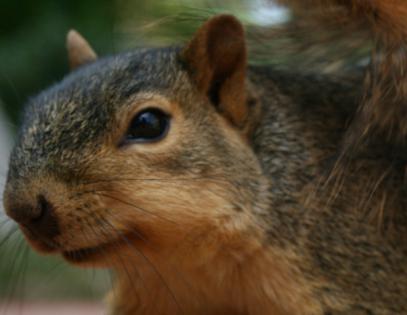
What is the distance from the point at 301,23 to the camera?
1.49 metres

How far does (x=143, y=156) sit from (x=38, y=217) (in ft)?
0.58

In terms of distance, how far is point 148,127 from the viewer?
46.1 inches

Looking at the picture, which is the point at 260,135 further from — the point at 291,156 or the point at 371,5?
the point at 371,5

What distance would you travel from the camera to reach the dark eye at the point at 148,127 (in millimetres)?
1157

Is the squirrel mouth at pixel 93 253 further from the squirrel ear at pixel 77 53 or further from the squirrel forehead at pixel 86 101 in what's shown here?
the squirrel ear at pixel 77 53

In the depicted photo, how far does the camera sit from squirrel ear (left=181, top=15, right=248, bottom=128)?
124 cm

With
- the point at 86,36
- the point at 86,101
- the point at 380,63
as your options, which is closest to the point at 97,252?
the point at 86,101

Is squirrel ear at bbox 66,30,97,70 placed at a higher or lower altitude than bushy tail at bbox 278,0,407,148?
higher

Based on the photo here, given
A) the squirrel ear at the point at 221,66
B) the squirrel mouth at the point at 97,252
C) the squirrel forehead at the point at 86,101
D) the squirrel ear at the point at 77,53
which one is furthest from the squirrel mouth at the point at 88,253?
the squirrel ear at the point at 77,53

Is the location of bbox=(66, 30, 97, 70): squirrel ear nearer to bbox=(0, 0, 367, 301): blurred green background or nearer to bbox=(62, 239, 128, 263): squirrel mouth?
bbox=(0, 0, 367, 301): blurred green background

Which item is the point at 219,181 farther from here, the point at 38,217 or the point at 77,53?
the point at 77,53

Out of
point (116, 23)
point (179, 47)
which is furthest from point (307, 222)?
point (116, 23)

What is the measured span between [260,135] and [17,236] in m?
0.47

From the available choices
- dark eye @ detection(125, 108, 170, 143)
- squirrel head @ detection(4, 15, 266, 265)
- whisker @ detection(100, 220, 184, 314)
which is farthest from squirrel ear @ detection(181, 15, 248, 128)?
whisker @ detection(100, 220, 184, 314)
